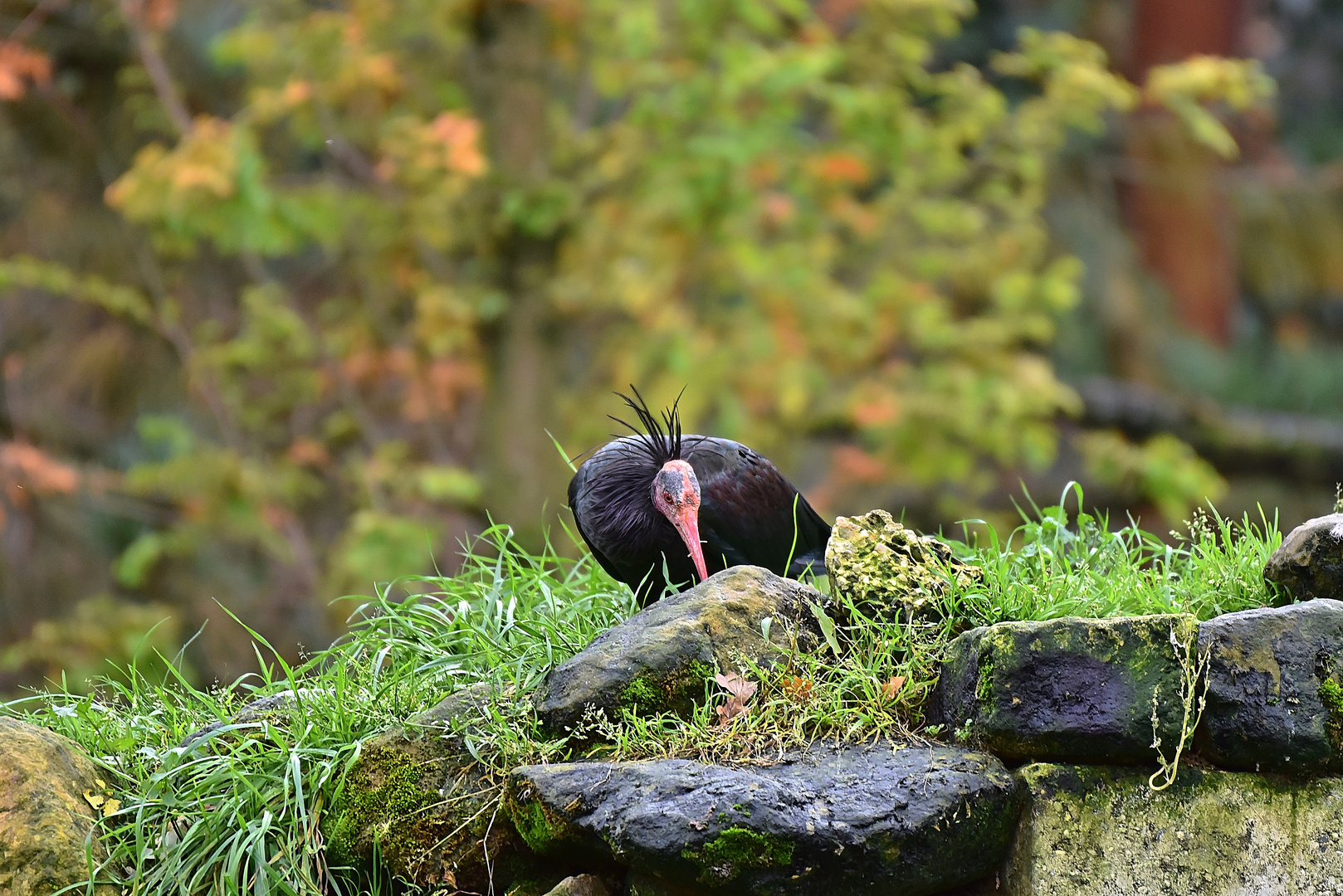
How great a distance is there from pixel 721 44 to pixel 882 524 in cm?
412

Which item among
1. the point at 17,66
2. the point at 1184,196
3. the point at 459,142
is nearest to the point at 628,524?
the point at 459,142

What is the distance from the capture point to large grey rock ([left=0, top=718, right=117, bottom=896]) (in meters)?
2.31

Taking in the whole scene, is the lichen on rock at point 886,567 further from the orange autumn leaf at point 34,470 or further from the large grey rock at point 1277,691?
the orange autumn leaf at point 34,470

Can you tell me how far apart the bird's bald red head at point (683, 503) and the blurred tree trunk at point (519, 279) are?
3217 mm

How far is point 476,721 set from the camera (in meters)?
2.49

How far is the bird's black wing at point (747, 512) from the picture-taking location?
10.8 ft

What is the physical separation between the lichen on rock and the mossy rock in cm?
78

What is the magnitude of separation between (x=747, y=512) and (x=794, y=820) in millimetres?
1339

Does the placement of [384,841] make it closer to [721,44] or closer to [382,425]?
[721,44]

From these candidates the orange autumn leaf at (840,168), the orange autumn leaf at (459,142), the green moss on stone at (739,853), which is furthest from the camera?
the orange autumn leaf at (840,168)

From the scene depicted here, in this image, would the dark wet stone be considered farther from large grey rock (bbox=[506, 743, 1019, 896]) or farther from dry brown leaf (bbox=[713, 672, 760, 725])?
dry brown leaf (bbox=[713, 672, 760, 725])

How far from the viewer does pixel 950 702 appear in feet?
7.77

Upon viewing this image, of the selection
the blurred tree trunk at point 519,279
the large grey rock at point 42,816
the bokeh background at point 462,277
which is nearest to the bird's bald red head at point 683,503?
the large grey rock at point 42,816

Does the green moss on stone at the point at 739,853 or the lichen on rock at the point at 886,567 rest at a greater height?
the lichen on rock at the point at 886,567
